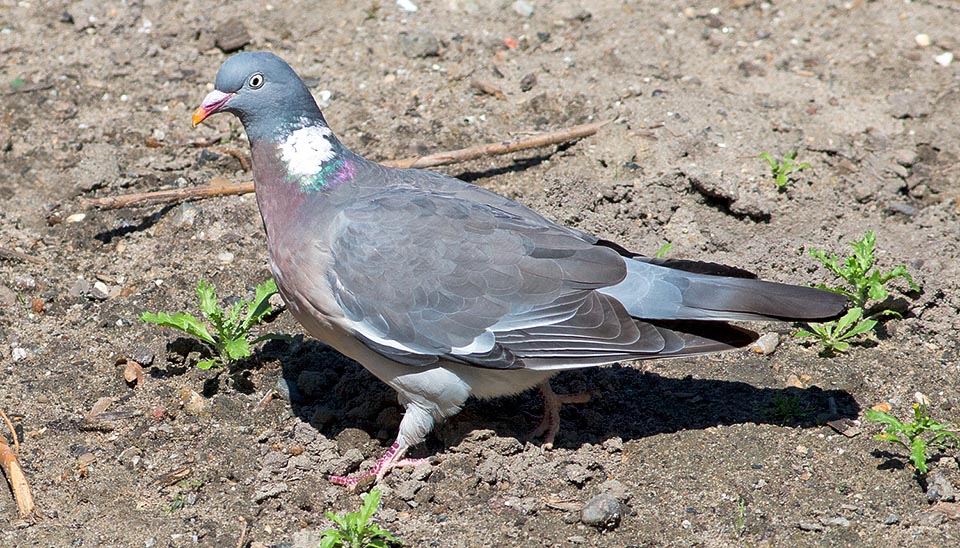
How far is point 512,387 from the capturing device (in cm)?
475

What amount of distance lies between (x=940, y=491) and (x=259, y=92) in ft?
11.5

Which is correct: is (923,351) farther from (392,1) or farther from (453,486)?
(392,1)

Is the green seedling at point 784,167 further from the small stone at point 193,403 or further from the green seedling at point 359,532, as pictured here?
the small stone at point 193,403

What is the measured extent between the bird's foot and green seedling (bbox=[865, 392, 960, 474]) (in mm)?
2087

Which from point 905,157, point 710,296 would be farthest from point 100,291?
point 905,157

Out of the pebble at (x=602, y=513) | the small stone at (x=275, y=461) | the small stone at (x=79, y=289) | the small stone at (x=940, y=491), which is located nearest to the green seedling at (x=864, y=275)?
the small stone at (x=940, y=491)

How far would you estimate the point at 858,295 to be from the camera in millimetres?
5438

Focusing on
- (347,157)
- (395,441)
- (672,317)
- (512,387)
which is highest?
(347,157)

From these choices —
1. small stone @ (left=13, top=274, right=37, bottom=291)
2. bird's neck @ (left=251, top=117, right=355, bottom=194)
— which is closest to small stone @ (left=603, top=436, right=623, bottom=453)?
bird's neck @ (left=251, top=117, right=355, bottom=194)

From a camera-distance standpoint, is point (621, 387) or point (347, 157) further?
point (621, 387)

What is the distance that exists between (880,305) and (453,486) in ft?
8.26

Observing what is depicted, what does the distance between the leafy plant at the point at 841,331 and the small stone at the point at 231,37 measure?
4.55 meters

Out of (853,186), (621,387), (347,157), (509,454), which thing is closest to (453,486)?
(509,454)

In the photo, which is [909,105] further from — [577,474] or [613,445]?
[577,474]
